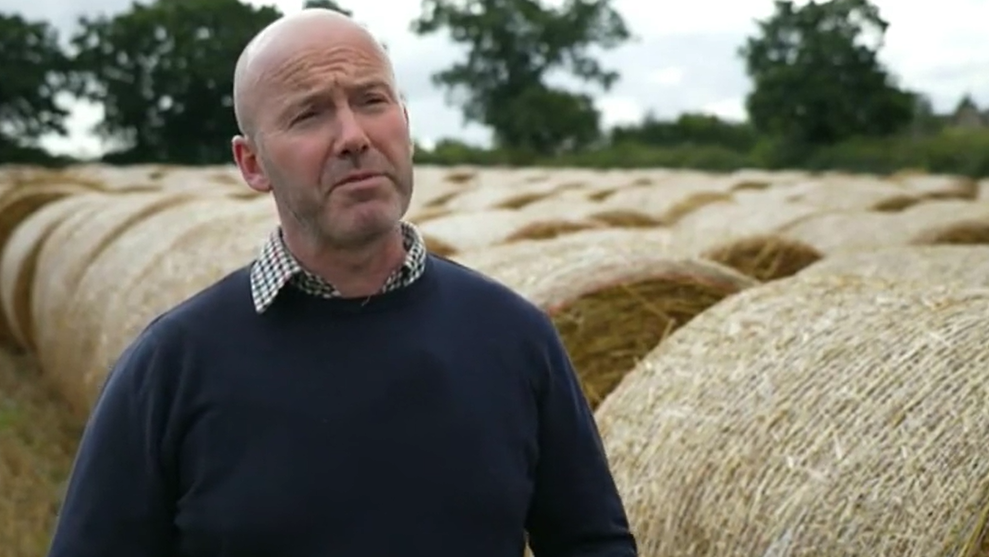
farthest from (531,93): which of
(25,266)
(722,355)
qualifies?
(722,355)

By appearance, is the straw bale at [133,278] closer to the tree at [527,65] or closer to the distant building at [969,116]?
the distant building at [969,116]

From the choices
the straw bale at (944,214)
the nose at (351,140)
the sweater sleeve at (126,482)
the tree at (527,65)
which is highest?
the nose at (351,140)

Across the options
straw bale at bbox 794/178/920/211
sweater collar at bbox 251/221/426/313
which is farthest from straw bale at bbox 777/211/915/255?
sweater collar at bbox 251/221/426/313

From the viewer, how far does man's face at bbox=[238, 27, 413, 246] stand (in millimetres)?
2275

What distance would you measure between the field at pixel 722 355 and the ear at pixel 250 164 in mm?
1554

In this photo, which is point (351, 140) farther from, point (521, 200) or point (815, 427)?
point (521, 200)

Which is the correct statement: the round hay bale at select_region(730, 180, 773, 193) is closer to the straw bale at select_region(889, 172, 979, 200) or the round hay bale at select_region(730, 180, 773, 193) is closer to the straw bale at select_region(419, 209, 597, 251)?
the straw bale at select_region(889, 172, 979, 200)

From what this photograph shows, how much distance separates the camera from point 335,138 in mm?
2277

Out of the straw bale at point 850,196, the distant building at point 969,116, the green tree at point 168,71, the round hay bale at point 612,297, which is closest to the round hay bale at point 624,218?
the green tree at point 168,71

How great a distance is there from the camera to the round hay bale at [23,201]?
14.1 metres

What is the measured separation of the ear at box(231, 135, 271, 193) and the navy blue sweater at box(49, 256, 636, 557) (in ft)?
0.52

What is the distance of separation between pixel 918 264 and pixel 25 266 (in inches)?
304

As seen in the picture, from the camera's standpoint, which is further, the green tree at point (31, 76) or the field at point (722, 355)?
the green tree at point (31, 76)

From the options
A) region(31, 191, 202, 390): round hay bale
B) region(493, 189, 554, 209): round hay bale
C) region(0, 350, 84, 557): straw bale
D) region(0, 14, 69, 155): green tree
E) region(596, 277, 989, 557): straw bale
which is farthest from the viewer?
region(0, 14, 69, 155): green tree
